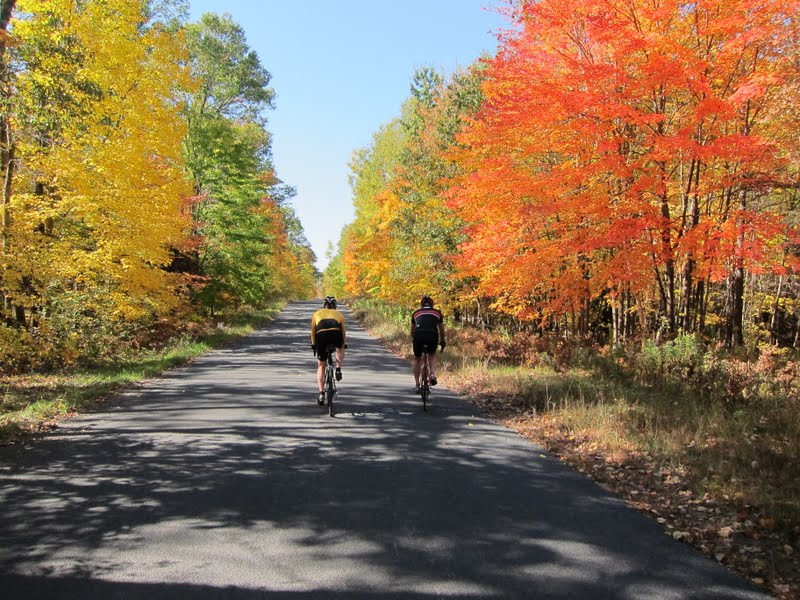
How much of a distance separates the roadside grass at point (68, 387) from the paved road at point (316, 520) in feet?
2.29

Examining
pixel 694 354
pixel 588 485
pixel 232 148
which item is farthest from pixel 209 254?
pixel 588 485

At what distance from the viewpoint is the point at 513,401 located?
10.6 meters

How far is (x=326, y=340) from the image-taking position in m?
9.27

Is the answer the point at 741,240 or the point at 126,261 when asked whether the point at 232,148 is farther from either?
the point at 741,240

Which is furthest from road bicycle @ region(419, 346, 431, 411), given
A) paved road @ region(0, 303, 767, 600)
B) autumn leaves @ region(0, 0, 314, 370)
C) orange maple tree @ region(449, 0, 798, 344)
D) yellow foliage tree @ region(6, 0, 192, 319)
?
yellow foliage tree @ region(6, 0, 192, 319)

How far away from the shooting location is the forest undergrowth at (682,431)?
4.73 meters

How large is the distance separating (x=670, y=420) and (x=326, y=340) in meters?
5.30

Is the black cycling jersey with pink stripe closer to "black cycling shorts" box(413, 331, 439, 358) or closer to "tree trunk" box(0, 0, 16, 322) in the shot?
"black cycling shorts" box(413, 331, 439, 358)

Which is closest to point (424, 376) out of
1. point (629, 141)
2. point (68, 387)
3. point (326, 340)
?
point (326, 340)

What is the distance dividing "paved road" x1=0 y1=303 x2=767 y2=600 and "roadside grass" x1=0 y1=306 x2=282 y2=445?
697 millimetres

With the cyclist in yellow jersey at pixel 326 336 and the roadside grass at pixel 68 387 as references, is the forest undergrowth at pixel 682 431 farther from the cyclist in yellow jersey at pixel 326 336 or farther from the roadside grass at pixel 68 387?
the roadside grass at pixel 68 387

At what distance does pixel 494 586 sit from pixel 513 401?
720cm

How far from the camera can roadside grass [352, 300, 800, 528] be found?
572 cm

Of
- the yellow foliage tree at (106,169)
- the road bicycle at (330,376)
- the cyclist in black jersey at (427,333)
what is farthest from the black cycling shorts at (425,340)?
the yellow foliage tree at (106,169)
